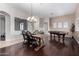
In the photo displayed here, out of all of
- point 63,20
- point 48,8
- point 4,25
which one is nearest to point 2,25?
point 4,25

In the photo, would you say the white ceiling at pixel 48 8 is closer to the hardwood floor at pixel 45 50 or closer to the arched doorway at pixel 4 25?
the arched doorway at pixel 4 25

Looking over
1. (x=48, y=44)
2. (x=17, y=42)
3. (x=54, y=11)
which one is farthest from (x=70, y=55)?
(x=17, y=42)

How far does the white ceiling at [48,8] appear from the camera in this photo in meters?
2.55

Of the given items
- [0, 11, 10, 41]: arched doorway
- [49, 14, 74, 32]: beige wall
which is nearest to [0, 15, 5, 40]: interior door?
[0, 11, 10, 41]: arched doorway

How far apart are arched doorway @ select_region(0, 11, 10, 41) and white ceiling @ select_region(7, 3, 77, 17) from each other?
34cm

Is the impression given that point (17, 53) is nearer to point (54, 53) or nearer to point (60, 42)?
point (54, 53)

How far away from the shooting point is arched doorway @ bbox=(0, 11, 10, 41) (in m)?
2.57

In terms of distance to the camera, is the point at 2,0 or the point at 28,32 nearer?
the point at 2,0

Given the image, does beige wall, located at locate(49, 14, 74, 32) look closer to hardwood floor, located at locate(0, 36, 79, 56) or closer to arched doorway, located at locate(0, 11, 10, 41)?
hardwood floor, located at locate(0, 36, 79, 56)

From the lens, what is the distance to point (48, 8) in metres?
2.64

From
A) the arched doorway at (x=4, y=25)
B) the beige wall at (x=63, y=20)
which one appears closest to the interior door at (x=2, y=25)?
the arched doorway at (x=4, y=25)

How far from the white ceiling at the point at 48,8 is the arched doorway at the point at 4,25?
1.11 feet

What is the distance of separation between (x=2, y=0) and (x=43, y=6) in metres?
1.00

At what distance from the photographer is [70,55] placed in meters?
2.51
